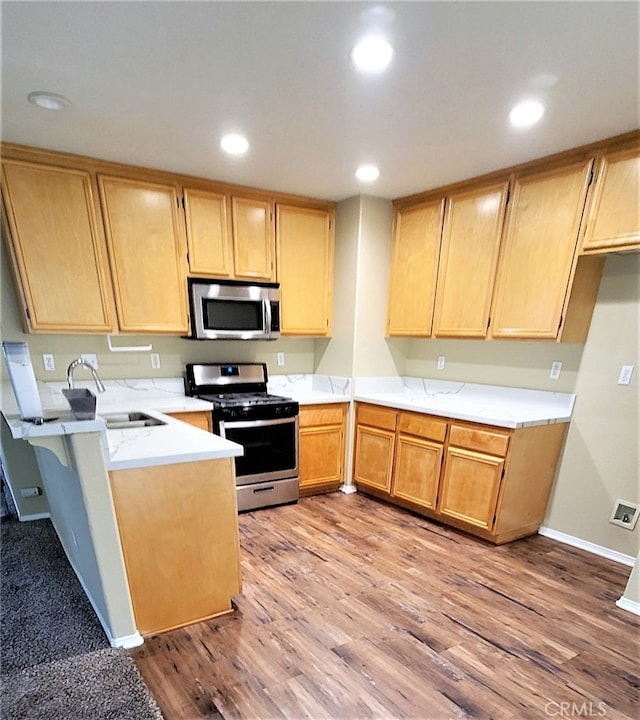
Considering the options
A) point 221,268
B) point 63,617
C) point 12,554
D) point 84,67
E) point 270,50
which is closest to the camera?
point 270,50

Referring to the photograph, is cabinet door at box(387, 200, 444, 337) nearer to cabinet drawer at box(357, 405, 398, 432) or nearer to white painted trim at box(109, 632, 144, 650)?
cabinet drawer at box(357, 405, 398, 432)

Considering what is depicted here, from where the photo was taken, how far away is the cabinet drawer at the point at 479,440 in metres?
2.41

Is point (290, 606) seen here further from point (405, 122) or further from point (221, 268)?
point (405, 122)

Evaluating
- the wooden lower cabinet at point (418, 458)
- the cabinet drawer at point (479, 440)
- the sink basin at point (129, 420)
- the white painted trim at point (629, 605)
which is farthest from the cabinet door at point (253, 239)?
the white painted trim at point (629, 605)

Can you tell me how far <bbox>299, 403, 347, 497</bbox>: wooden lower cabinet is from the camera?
321 centimetres

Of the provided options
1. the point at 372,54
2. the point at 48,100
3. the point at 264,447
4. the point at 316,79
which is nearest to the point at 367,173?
the point at 316,79

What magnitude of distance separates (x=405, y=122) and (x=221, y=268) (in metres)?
1.70

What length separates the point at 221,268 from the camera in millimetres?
2996

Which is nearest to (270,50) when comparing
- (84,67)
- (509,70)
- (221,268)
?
(84,67)

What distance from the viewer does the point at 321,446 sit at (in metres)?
3.29

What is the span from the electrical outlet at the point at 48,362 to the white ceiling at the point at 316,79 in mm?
1397

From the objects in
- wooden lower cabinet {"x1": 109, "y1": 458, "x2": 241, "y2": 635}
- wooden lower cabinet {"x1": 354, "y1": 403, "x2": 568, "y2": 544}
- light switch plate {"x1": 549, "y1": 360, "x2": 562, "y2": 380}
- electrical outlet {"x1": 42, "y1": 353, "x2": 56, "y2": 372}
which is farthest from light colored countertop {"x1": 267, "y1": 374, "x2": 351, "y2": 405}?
electrical outlet {"x1": 42, "y1": 353, "x2": 56, "y2": 372}

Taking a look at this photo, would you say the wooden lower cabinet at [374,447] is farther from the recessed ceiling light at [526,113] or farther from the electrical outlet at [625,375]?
the recessed ceiling light at [526,113]

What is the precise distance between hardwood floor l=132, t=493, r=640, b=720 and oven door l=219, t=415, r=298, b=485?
0.57 m
